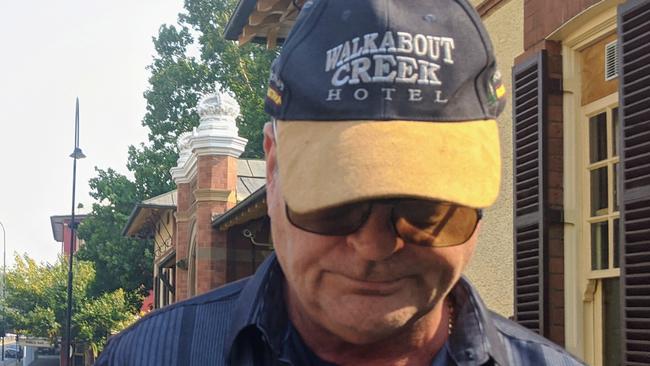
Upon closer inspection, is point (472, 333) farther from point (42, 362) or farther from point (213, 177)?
point (42, 362)

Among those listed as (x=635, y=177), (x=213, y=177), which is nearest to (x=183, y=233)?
(x=213, y=177)

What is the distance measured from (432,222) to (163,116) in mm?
36839

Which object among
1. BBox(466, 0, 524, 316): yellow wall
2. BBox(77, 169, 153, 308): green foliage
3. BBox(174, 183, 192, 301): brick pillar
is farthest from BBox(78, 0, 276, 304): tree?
BBox(466, 0, 524, 316): yellow wall

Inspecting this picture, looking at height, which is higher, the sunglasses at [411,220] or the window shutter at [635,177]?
the window shutter at [635,177]

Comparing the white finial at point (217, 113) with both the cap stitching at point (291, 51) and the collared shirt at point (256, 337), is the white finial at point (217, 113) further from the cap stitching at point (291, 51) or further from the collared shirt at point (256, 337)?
the cap stitching at point (291, 51)

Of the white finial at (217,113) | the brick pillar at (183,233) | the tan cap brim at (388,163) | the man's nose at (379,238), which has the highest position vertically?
the white finial at (217,113)

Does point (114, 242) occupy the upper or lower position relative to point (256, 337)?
upper

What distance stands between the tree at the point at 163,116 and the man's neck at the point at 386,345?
33845mm

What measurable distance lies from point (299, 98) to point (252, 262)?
63.1 feet

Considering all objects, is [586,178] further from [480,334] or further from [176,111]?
[176,111]

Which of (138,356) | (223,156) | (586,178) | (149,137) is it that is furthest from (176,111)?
(138,356)

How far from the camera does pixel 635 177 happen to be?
606 cm

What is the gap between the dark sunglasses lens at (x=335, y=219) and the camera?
1536 millimetres

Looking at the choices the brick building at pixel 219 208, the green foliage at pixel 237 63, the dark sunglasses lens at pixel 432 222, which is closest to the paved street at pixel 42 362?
the green foliage at pixel 237 63
